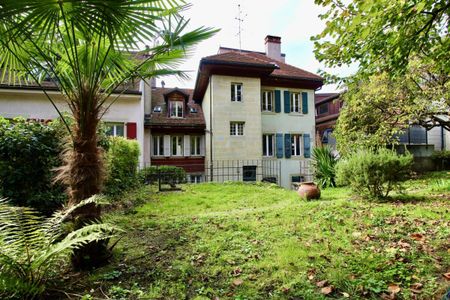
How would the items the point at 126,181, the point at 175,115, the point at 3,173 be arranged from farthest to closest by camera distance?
the point at 175,115, the point at 126,181, the point at 3,173

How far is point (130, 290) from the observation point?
8.48 ft

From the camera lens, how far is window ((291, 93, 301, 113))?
17.8 metres

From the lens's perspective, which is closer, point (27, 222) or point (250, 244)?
point (27, 222)

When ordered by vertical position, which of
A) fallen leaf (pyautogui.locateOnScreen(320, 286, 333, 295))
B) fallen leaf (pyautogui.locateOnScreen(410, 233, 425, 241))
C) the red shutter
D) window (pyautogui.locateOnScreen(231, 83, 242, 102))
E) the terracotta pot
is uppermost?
window (pyautogui.locateOnScreen(231, 83, 242, 102))

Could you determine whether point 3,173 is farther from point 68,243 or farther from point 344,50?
point 344,50

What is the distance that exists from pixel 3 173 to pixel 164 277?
333cm

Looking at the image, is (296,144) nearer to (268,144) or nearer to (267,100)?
(268,144)

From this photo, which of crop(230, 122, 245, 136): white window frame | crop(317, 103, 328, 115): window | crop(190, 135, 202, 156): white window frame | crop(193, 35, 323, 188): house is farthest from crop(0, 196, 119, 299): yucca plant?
crop(317, 103, 328, 115): window

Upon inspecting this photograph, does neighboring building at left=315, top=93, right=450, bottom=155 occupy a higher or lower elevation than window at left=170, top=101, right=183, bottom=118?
lower

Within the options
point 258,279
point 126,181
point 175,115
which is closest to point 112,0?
point 258,279

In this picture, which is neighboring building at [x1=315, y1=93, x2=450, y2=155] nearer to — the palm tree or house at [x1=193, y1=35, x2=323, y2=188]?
house at [x1=193, y1=35, x2=323, y2=188]

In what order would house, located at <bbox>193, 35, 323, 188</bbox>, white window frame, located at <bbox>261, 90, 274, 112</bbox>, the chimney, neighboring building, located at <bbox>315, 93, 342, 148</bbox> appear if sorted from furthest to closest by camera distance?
neighboring building, located at <bbox>315, 93, 342, 148</bbox> → the chimney → white window frame, located at <bbox>261, 90, 274, 112</bbox> → house, located at <bbox>193, 35, 323, 188</bbox>

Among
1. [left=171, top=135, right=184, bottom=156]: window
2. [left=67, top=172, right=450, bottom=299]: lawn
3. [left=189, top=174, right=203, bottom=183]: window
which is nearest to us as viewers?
[left=67, top=172, right=450, bottom=299]: lawn

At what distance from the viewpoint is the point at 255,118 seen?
1617cm
